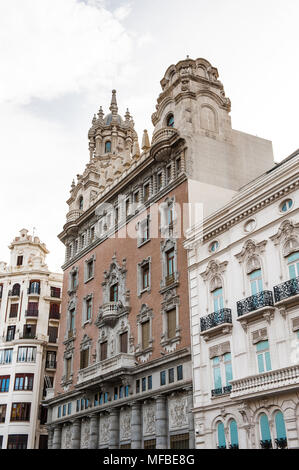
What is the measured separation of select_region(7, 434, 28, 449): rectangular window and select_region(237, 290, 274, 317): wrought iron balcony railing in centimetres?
3665

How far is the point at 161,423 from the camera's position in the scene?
34.6m

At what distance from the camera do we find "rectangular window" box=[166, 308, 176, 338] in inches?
1438

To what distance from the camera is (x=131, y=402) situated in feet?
124

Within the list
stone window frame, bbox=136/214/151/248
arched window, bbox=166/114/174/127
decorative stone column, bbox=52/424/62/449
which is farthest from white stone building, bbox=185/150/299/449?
decorative stone column, bbox=52/424/62/449

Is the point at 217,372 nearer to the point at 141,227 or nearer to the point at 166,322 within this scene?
the point at 166,322

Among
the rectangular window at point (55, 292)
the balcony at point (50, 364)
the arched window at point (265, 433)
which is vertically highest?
the rectangular window at point (55, 292)

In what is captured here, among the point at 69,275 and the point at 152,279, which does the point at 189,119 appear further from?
the point at 69,275

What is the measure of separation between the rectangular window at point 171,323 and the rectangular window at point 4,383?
30.2 meters

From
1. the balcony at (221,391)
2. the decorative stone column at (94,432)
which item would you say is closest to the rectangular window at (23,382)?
the decorative stone column at (94,432)

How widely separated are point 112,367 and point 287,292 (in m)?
16.7

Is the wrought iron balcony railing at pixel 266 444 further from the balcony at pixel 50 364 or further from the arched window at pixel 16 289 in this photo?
Result: the arched window at pixel 16 289

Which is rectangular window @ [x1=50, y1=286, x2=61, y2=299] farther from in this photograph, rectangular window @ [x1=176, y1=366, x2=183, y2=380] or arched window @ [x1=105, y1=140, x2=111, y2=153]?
rectangular window @ [x1=176, y1=366, x2=183, y2=380]

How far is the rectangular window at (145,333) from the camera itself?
3899cm
